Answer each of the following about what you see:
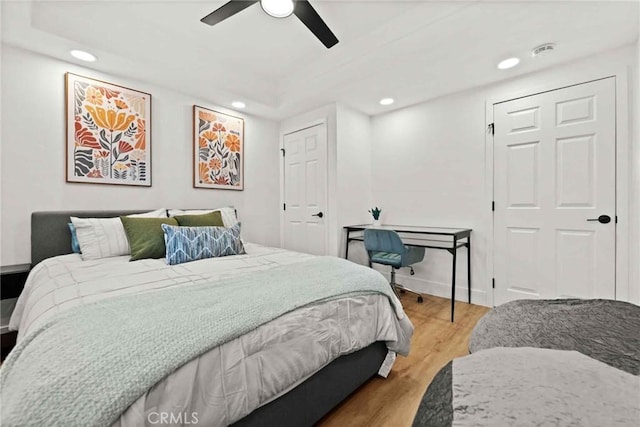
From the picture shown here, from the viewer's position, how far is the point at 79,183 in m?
2.39

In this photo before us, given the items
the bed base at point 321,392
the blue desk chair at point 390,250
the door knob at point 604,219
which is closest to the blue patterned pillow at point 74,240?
the bed base at point 321,392

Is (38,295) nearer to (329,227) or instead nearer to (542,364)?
(542,364)

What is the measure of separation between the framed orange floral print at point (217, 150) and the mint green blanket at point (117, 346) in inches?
88.3

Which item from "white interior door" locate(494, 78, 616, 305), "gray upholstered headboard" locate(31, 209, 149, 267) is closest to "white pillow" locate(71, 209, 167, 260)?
"gray upholstered headboard" locate(31, 209, 149, 267)

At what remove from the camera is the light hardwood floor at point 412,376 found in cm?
136

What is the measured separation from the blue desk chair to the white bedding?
3.63ft

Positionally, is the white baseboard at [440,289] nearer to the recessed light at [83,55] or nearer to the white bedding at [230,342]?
the white bedding at [230,342]

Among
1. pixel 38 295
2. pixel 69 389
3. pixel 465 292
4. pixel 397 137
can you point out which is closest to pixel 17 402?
pixel 69 389

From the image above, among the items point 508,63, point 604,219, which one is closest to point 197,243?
point 508,63

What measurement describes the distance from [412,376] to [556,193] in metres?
2.11

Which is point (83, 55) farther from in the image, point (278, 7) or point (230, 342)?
point (230, 342)

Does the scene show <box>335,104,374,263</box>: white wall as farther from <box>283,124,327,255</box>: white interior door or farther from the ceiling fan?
the ceiling fan

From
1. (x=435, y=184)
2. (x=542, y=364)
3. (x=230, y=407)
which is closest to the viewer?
(x=542, y=364)

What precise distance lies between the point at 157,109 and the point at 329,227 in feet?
7.52
